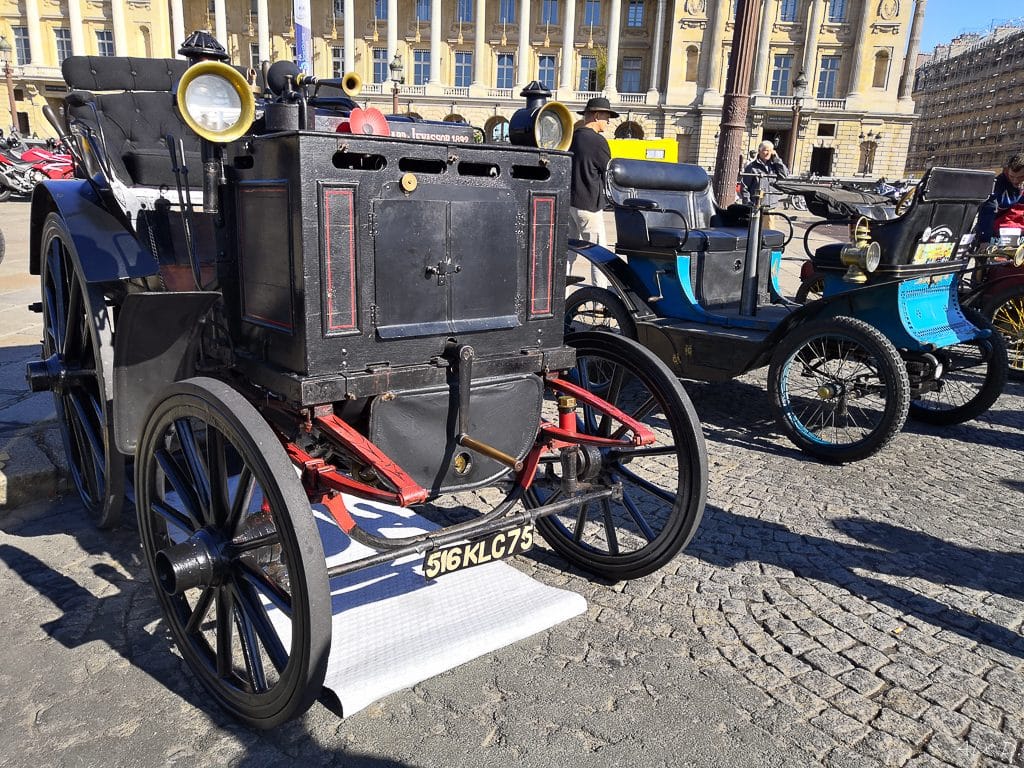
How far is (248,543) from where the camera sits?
2.23m

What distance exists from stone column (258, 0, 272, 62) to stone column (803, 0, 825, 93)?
38263 millimetres

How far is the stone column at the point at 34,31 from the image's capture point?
54969mm

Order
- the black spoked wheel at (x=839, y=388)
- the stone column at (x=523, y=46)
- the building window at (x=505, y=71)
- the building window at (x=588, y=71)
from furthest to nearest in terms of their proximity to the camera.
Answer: the building window at (x=588, y=71), the building window at (x=505, y=71), the stone column at (x=523, y=46), the black spoked wheel at (x=839, y=388)

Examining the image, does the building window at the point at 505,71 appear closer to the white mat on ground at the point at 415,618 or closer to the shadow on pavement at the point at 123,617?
the shadow on pavement at the point at 123,617

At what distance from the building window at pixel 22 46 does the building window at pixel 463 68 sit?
30.4m

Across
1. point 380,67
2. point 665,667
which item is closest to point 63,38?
point 380,67

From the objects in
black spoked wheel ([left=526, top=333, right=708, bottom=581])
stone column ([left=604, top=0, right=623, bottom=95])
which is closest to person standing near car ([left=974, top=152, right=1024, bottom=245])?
black spoked wheel ([left=526, top=333, right=708, bottom=581])

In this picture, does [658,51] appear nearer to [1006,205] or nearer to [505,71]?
[505,71]

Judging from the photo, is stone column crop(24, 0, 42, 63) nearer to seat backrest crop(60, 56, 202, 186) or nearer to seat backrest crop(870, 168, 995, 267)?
seat backrest crop(60, 56, 202, 186)

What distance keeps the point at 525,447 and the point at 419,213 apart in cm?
92

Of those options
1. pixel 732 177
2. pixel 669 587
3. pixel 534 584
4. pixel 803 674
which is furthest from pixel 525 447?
pixel 732 177

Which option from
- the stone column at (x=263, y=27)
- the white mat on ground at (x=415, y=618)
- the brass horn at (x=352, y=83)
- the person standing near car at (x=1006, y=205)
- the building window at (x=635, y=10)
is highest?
the building window at (x=635, y=10)

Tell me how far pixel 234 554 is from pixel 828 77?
6441cm

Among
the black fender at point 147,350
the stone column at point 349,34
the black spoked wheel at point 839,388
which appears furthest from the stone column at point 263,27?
the black fender at point 147,350
